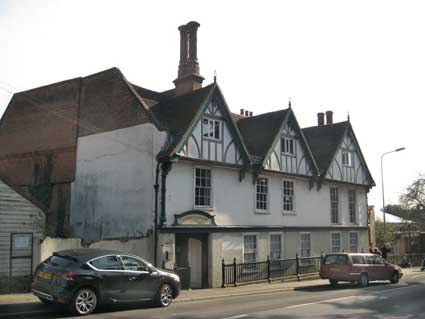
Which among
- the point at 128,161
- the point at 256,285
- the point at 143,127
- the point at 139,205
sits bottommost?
the point at 256,285

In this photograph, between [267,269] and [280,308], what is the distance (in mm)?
10236

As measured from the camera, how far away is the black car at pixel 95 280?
40.5ft

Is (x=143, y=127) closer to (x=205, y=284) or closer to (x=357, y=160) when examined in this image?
(x=205, y=284)

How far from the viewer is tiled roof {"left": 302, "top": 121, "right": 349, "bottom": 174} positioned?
102 ft

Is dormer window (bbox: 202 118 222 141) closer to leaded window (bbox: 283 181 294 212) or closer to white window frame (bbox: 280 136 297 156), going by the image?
white window frame (bbox: 280 136 297 156)

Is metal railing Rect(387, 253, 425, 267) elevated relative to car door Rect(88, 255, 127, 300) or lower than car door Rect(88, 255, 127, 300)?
lower

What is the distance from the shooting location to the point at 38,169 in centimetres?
2642

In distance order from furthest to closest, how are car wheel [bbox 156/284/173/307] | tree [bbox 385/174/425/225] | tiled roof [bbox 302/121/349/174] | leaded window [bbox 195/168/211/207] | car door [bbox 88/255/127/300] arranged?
tree [bbox 385/174/425/225]
tiled roof [bbox 302/121/349/174]
leaded window [bbox 195/168/211/207]
car wheel [bbox 156/284/173/307]
car door [bbox 88/255/127/300]

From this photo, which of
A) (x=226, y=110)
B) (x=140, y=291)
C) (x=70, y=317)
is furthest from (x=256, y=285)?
(x=70, y=317)

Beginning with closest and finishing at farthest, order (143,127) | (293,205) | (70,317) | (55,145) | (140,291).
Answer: (70,317) < (140,291) < (143,127) < (55,145) < (293,205)

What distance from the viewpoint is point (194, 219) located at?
2183 cm

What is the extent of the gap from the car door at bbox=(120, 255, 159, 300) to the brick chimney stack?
1330 cm

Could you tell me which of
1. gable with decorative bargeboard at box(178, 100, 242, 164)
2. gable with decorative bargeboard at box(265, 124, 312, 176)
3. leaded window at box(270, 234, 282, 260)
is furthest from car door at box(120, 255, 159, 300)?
leaded window at box(270, 234, 282, 260)

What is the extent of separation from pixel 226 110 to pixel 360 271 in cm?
962
